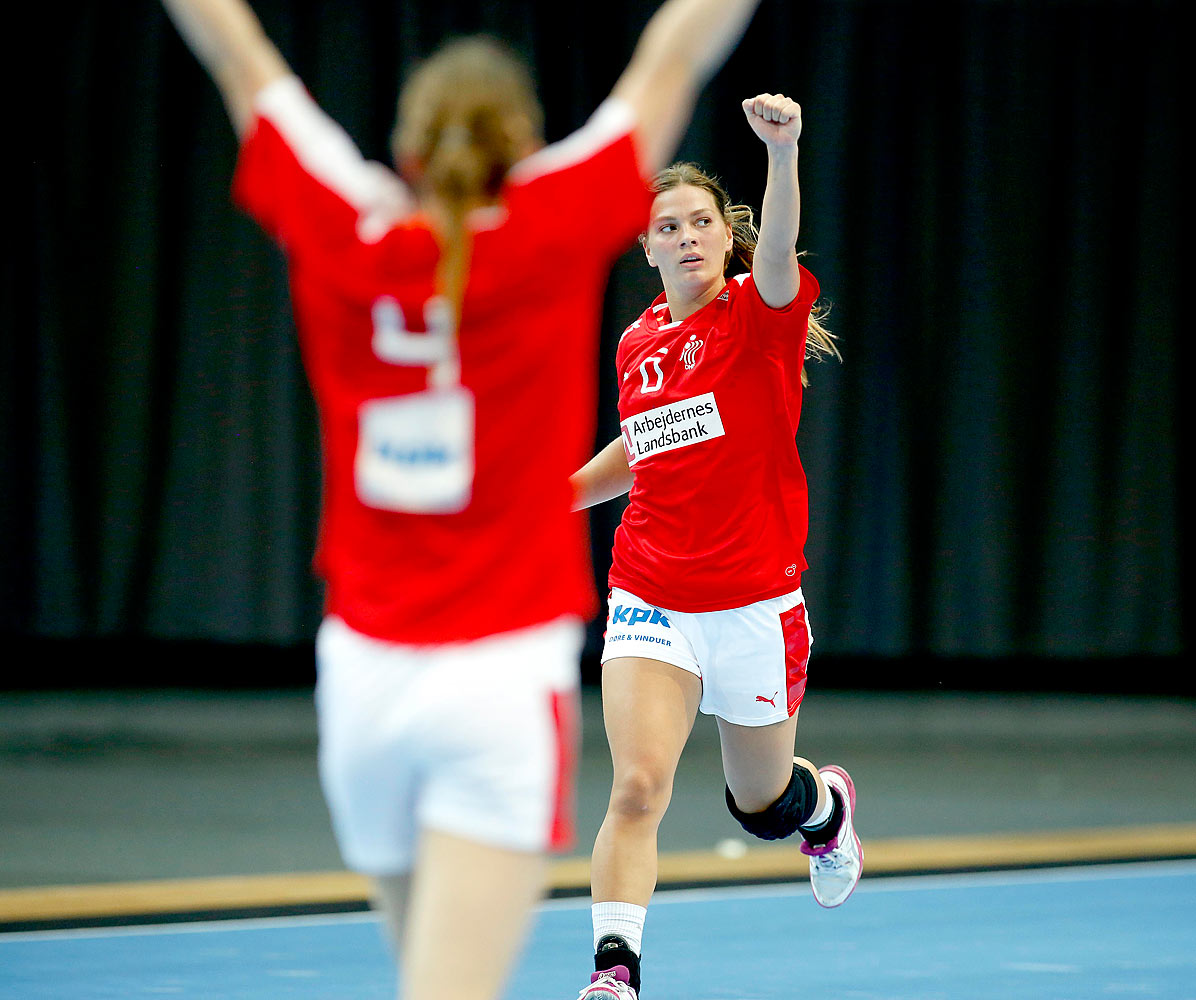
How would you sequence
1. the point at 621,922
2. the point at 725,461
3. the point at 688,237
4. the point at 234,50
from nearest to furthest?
1. the point at 234,50
2. the point at 621,922
3. the point at 725,461
4. the point at 688,237

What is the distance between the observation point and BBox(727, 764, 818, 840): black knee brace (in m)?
3.17

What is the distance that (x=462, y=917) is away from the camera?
137 cm

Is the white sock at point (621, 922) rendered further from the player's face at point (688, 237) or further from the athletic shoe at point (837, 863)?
the player's face at point (688, 237)

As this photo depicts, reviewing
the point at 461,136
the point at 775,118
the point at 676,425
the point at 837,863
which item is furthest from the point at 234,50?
the point at 837,863

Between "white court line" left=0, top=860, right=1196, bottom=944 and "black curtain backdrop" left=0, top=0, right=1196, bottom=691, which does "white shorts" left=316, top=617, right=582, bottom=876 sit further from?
"black curtain backdrop" left=0, top=0, right=1196, bottom=691

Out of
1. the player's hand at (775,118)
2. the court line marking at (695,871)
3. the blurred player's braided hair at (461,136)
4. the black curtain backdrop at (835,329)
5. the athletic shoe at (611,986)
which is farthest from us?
the black curtain backdrop at (835,329)

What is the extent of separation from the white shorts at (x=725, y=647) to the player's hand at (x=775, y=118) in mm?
872

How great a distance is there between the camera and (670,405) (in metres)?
3.00

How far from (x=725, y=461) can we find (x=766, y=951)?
1.20 meters

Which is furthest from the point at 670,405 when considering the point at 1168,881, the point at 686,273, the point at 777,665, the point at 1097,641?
the point at 1097,641

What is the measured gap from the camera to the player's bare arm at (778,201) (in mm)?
2543

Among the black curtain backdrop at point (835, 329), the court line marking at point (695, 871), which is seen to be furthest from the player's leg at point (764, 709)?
the black curtain backdrop at point (835, 329)

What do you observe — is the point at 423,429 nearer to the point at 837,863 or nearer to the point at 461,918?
the point at 461,918

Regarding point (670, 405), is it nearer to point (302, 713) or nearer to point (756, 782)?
point (756, 782)
